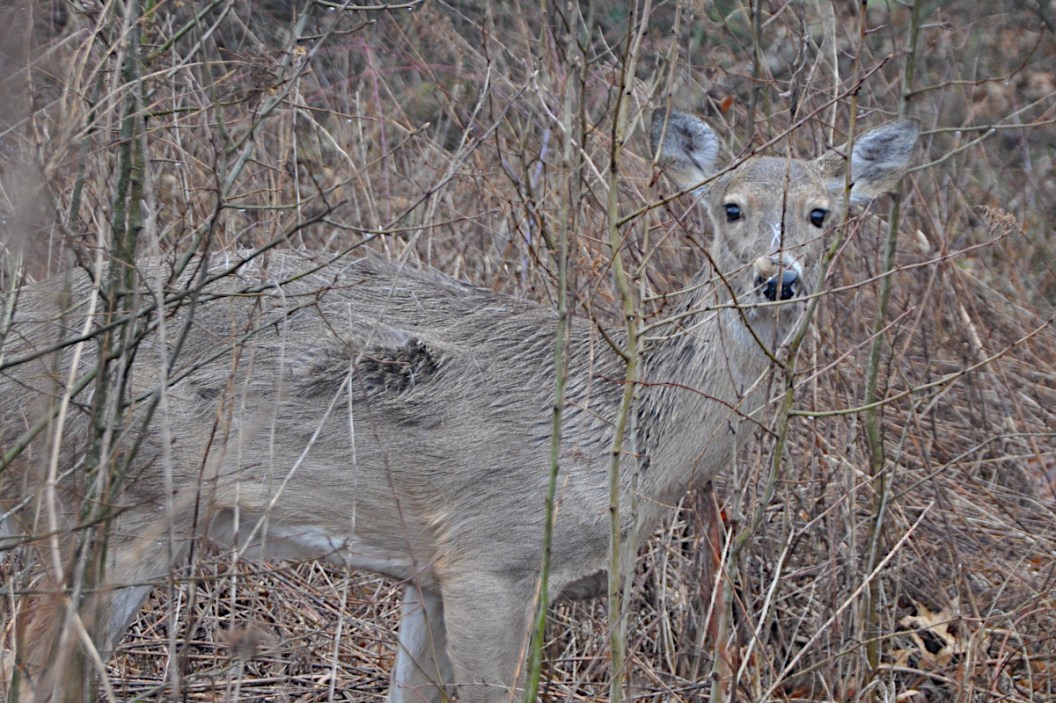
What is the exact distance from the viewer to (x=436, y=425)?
4551 millimetres

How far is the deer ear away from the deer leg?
6.47 feet

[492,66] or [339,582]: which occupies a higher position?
[492,66]

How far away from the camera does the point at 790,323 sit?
4.60m

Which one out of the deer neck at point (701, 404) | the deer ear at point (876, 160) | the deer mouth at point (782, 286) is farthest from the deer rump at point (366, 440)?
the deer ear at point (876, 160)

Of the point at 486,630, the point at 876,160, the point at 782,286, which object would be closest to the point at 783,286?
the point at 782,286

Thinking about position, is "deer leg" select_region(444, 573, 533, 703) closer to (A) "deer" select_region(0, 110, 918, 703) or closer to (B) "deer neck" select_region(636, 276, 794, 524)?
(A) "deer" select_region(0, 110, 918, 703)

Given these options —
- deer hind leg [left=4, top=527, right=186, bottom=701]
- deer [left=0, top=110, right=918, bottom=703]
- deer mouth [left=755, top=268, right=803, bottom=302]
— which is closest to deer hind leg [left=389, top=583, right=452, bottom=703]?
deer [left=0, top=110, right=918, bottom=703]

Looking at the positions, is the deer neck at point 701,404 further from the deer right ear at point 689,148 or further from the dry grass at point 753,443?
the deer right ear at point 689,148

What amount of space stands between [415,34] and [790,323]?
4.52 meters

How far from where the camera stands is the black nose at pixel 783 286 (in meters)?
4.19

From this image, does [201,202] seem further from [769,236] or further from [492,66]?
[769,236]

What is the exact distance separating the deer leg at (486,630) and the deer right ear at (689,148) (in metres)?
1.67

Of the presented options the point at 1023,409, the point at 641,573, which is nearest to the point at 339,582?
the point at 641,573

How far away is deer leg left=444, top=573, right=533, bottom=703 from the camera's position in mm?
4371
